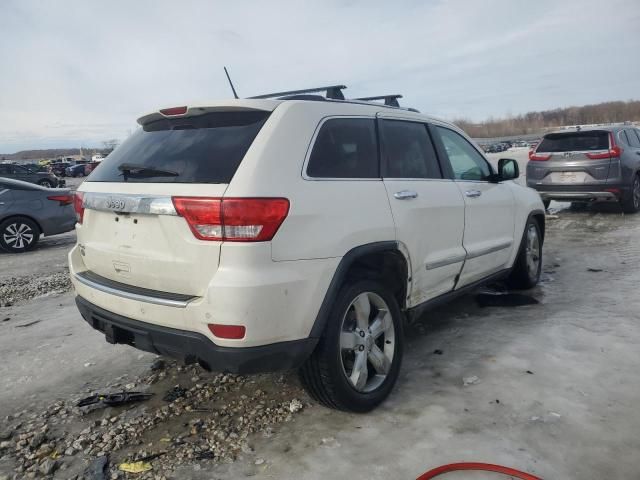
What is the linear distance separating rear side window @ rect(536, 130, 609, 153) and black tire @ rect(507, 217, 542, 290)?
541cm

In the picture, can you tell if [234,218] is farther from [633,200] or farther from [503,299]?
[633,200]

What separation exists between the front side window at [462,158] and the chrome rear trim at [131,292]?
2468mm

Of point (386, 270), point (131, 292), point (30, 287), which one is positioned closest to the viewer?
point (131, 292)

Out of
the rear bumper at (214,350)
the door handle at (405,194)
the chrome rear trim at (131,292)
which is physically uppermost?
the door handle at (405,194)

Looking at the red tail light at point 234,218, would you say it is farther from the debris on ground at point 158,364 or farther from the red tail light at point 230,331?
the debris on ground at point 158,364

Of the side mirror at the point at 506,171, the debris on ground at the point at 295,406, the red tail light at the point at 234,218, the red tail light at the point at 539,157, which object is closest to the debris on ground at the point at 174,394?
the debris on ground at the point at 295,406

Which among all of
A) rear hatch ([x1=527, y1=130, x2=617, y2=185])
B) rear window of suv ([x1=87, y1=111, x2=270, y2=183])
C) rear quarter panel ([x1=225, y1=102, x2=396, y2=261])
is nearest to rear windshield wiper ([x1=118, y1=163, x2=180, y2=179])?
rear window of suv ([x1=87, y1=111, x2=270, y2=183])

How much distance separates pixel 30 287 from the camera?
252 inches

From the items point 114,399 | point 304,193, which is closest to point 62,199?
point 114,399

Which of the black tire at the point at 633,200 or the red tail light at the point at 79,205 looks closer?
the red tail light at the point at 79,205

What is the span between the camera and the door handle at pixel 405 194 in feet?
10.7

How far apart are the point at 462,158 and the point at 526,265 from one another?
1.59 meters

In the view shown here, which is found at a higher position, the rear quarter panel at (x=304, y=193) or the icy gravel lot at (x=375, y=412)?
the rear quarter panel at (x=304, y=193)

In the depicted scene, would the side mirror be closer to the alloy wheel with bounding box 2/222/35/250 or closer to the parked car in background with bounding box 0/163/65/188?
the alloy wheel with bounding box 2/222/35/250
